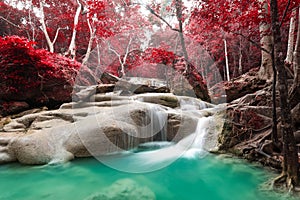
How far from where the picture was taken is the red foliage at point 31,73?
6.46m

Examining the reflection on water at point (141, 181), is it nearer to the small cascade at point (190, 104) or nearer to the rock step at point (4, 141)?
the rock step at point (4, 141)

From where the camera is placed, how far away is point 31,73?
24.0 ft

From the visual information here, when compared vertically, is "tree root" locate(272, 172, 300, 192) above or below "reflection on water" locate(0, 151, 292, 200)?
above

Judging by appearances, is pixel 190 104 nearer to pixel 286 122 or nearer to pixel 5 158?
pixel 286 122

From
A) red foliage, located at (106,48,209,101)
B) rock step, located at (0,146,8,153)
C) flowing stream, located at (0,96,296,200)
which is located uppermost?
red foliage, located at (106,48,209,101)

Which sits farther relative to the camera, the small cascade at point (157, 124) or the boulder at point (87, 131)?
the small cascade at point (157, 124)

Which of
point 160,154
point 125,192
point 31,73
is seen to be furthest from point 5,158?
point 31,73

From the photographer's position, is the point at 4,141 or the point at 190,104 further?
the point at 190,104

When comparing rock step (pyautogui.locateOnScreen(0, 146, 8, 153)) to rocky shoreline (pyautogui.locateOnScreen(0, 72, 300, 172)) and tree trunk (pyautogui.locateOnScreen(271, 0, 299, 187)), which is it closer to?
rocky shoreline (pyautogui.locateOnScreen(0, 72, 300, 172))

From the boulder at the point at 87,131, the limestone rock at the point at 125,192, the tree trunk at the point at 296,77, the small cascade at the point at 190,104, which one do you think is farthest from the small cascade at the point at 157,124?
the tree trunk at the point at 296,77

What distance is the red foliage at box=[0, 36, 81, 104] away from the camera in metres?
6.46

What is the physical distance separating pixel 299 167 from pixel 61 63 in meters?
8.23

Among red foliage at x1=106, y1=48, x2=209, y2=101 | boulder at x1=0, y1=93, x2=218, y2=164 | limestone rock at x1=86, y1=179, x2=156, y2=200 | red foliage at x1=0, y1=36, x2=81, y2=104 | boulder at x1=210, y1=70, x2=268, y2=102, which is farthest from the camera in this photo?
red foliage at x1=106, y1=48, x2=209, y2=101

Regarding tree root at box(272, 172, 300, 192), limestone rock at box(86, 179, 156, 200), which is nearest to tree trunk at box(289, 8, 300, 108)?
tree root at box(272, 172, 300, 192)
